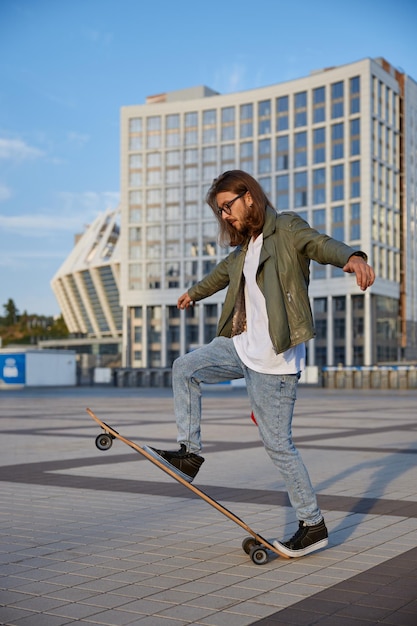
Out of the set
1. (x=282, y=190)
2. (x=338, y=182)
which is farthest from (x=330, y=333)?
(x=282, y=190)

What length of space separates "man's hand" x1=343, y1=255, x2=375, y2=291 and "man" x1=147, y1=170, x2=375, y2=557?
20cm

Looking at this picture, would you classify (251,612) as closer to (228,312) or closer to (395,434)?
(228,312)

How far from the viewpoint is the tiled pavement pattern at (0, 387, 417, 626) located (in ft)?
11.2

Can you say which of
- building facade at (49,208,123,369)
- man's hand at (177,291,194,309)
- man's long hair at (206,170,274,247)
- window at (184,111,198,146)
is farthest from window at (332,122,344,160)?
man's long hair at (206,170,274,247)

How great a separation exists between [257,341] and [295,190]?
89.3 meters

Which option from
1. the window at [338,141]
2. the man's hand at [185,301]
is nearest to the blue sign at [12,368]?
the man's hand at [185,301]

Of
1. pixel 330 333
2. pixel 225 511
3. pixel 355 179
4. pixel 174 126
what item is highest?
pixel 174 126

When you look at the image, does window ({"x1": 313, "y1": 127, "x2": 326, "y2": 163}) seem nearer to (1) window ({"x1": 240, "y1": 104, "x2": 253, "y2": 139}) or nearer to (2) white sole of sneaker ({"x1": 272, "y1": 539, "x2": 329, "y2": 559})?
(1) window ({"x1": 240, "y1": 104, "x2": 253, "y2": 139})

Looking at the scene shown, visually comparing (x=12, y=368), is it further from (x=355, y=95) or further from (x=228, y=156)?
(x=228, y=156)

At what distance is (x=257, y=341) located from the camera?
418cm

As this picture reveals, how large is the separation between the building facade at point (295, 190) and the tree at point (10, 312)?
6874 centimetres

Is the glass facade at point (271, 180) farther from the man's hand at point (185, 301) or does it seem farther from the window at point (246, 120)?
the man's hand at point (185, 301)

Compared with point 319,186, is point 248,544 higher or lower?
lower

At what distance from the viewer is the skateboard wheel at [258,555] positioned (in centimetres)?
420
